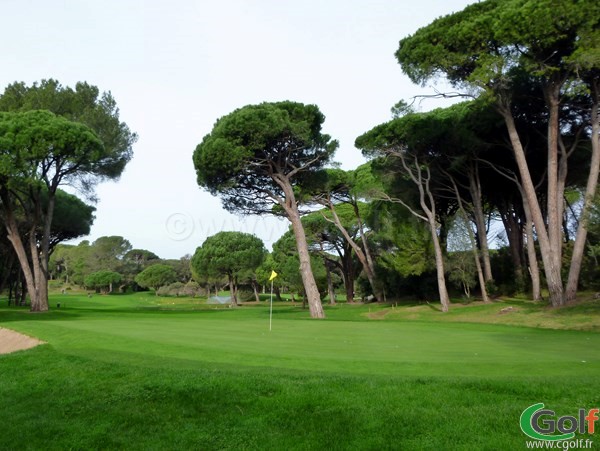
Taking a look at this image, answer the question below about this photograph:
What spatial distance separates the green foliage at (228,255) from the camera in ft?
209

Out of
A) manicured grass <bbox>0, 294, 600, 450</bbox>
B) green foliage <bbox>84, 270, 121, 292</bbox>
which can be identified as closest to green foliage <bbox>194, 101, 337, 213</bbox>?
manicured grass <bbox>0, 294, 600, 450</bbox>

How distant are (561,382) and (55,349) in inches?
403

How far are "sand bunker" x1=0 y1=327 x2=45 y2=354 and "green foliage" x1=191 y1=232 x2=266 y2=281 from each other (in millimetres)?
48607

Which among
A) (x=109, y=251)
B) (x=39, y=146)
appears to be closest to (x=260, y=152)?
(x=39, y=146)

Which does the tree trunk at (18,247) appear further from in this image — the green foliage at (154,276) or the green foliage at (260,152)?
the green foliage at (154,276)

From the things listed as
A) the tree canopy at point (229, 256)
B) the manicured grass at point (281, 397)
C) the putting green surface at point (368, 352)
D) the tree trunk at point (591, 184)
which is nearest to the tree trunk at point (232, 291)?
the tree canopy at point (229, 256)

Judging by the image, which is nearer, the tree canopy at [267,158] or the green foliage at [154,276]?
the tree canopy at [267,158]

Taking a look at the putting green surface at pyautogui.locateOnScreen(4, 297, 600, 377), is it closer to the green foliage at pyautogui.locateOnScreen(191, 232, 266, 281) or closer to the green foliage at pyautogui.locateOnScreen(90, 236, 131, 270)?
the green foliage at pyautogui.locateOnScreen(191, 232, 266, 281)

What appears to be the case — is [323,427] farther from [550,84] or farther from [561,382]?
[550,84]

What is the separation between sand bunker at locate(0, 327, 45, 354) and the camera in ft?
40.6

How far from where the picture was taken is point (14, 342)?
13398 millimetres

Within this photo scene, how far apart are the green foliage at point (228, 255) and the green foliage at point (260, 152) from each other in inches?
1225

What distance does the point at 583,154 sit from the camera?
30.0m

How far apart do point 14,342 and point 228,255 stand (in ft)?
165
